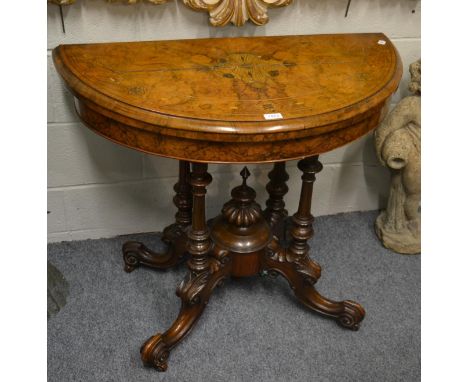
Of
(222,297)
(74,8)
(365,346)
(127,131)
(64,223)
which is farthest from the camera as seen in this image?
(64,223)

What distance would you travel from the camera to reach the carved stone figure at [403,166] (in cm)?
200

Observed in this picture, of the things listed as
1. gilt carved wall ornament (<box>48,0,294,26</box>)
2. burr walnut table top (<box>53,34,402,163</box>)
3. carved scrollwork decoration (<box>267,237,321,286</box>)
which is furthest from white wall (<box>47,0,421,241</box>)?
carved scrollwork decoration (<box>267,237,321,286</box>)

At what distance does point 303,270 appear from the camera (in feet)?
5.86

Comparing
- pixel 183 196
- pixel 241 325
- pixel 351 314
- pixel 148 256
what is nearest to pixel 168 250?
pixel 148 256

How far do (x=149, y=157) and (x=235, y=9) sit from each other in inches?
23.3

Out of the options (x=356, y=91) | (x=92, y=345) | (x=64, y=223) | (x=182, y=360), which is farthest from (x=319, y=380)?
(x=64, y=223)

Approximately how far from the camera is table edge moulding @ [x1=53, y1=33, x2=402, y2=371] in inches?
50.3

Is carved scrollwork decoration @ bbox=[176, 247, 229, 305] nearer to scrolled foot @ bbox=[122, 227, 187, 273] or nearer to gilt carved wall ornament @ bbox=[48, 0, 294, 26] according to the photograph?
scrolled foot @ bbox=[122, 227, 187, 273]

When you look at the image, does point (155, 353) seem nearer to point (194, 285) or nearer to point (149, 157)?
point (194, 285)

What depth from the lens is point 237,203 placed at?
5.77 ft

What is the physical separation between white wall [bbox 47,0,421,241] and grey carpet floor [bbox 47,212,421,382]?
0.12 m

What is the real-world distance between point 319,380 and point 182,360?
1.33ft

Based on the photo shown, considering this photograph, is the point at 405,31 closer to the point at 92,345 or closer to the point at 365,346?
the point at 365,346

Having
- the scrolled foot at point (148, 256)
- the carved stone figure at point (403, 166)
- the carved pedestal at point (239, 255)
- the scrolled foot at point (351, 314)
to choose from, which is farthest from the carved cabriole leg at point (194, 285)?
the carved stone figure at point (403, 166)
